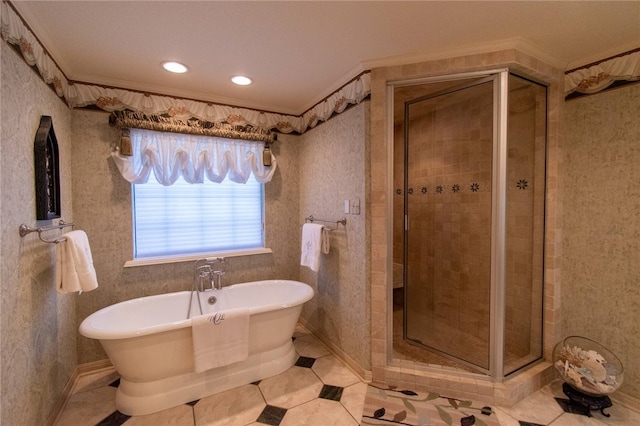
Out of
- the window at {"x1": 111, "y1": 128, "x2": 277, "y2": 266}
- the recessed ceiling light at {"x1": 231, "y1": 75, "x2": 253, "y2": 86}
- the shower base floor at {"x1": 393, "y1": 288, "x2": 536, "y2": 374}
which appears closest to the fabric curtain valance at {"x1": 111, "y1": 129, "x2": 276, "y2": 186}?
the window at {"x1": 111, "y1": 128, "x2": 277, "y2": 266}

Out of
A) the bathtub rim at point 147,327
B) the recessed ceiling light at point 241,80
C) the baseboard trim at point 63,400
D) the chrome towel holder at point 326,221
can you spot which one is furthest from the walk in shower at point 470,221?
the baseboard trim at point 63,400

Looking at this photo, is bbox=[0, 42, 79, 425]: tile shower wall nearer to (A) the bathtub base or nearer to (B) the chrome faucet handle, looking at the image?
(A) the bathtub base

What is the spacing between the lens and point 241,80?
2.27 meters

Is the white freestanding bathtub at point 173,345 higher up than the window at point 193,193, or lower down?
lower down

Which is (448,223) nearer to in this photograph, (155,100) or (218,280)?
(218,280)

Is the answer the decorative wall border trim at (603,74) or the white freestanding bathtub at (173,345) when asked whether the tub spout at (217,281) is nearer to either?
the white freestanding bathtub at (173,345)

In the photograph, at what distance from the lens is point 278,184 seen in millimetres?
3092

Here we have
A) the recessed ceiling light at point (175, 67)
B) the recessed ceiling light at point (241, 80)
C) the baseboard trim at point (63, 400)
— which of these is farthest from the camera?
the recessed ceiling light at point (241, 80)

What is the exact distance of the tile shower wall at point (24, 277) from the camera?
133 cm

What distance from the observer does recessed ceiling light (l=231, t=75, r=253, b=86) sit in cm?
222

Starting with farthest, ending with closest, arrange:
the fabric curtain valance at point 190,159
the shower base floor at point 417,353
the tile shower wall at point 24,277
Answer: the fabric curtain valance at point 190,159 → the shower base floor at point 417,353 → the tile shower wall at point 24,277

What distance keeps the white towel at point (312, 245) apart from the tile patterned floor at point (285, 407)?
91 cm

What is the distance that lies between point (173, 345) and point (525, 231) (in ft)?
8.92

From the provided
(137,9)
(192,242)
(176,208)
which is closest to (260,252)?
(192,242)
